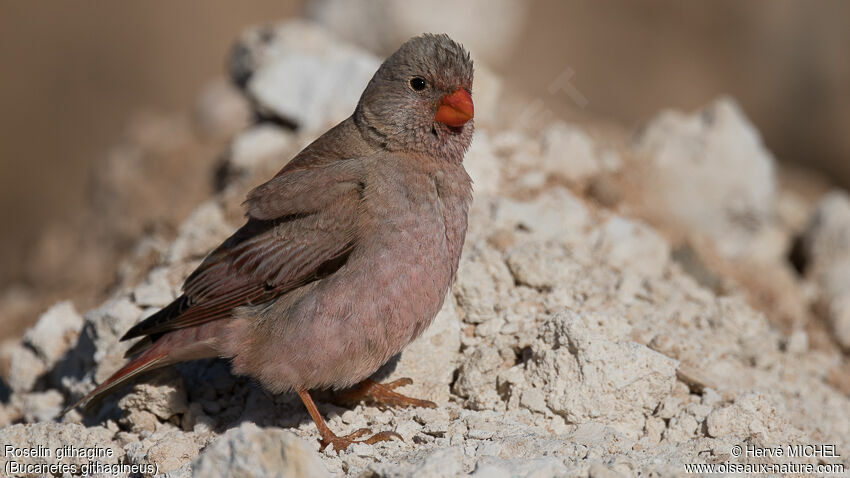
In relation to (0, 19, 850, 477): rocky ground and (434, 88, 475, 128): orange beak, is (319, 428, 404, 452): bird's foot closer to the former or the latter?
(0, 19, 850, 477): rocky ground

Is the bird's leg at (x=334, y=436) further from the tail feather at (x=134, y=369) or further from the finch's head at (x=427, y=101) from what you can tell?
the finch's head at (x=427, y=101)

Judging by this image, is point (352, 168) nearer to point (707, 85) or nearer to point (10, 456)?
point (10, 456)

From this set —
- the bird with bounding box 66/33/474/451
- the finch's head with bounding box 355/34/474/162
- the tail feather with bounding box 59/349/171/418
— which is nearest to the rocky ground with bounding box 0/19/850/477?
the tail feather with bounding box 59/349/171/418

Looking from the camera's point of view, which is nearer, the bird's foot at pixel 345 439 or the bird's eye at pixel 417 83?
the bird's foot at pixel 345 439

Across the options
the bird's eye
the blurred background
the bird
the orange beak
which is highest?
the blurred background

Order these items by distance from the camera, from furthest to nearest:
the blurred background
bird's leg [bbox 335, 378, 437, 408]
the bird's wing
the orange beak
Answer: the blurred background
bird's leg [bbox 335, 378, 437, 408]
the orange beak
the bird's wing

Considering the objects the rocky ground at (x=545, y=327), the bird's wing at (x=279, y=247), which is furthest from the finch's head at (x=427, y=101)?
the rocky ground at (x=545, y=327)

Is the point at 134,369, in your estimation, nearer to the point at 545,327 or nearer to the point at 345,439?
the point at 345,439

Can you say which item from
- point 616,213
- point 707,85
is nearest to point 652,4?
point 707,85
